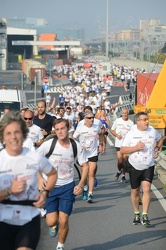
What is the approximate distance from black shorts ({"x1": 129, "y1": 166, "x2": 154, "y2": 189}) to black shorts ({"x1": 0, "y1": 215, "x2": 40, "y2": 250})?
4.56 meters

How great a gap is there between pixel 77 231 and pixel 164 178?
5.26m

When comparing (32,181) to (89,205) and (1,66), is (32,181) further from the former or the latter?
(1,66)

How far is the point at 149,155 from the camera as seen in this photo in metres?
10.5

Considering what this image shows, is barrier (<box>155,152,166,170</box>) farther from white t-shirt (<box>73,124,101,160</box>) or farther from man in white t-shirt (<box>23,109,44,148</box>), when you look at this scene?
man in white t-shirt (<box>23,109,44,148</box>)

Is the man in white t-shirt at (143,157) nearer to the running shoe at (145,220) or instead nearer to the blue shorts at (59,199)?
the running shoe at (145,220)

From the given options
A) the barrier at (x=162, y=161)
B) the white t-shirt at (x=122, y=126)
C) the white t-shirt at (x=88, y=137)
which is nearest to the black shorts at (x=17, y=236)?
the white t-shirt at (x=88, y=137)

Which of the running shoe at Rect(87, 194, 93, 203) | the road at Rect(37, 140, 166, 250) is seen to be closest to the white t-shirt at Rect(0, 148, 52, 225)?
the road at Rect(37, 140, 166, 250)

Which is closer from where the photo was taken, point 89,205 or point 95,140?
point 89,205

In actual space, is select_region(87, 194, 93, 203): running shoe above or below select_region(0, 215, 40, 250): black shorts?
below

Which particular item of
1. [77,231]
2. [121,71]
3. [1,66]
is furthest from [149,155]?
[1,66]

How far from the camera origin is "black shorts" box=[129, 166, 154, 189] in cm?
1057

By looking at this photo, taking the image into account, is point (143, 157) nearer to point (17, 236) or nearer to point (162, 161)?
point (17, 236)

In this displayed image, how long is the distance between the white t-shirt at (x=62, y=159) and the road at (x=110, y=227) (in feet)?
2.95

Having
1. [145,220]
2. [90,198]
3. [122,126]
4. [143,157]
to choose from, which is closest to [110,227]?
[145,220]
